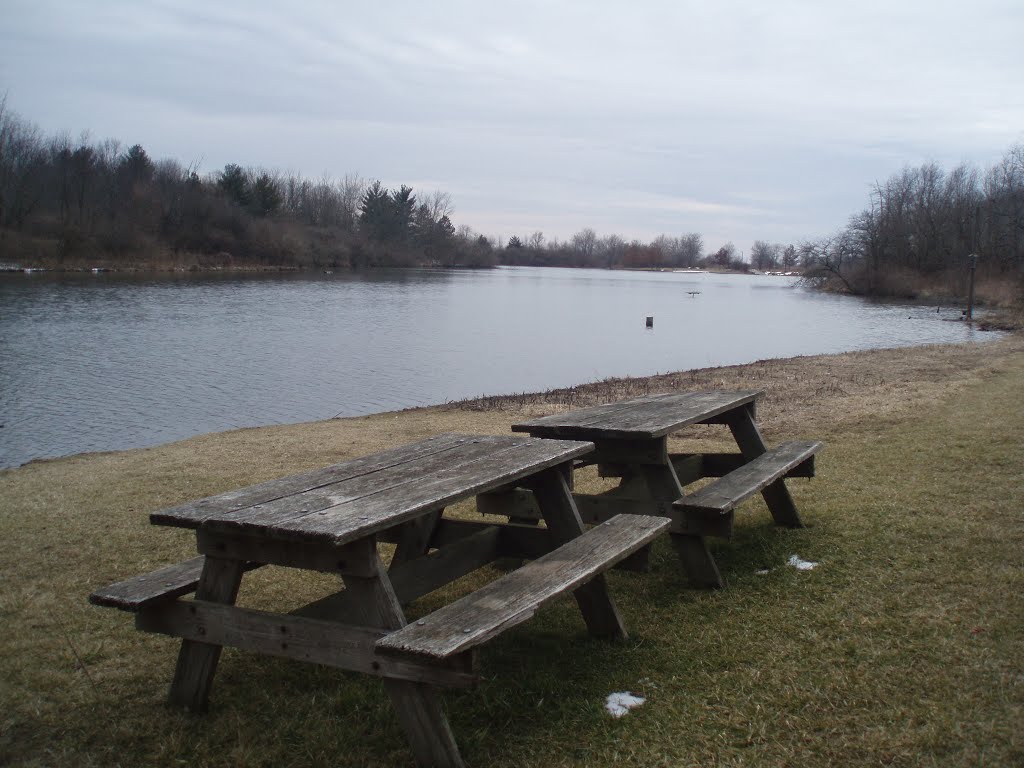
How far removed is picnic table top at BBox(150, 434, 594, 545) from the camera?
2.71 meters

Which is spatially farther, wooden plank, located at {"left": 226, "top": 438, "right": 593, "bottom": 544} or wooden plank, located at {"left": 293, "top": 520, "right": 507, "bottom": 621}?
wooden plank, located at {"left": 293, "top": 520, "right": 507, "bottom": 621}

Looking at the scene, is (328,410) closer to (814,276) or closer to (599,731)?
(599,731)

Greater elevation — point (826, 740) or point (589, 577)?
point (589, 577)

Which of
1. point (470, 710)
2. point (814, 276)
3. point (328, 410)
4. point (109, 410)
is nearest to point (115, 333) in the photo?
point (109, 410)

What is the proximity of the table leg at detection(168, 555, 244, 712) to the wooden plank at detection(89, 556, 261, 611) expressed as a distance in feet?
0.39

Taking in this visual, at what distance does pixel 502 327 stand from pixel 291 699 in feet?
104

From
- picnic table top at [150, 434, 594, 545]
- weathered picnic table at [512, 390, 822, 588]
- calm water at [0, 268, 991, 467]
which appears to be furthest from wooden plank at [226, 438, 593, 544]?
calm water at [0, 268, 991, 467]

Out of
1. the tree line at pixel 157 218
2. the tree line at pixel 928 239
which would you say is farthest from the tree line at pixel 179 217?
the tree line at pixel 928 239

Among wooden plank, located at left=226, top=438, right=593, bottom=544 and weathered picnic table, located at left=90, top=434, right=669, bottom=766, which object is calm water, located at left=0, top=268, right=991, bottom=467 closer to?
weathered picnic table, located at left=90, top=434, right=669, bottom=766

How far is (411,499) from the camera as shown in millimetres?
3006

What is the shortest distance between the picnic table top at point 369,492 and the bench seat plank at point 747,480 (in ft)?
2.46

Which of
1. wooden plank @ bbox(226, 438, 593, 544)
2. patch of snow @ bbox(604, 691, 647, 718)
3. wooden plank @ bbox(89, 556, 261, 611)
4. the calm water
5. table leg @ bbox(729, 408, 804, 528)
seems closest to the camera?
wooden plank @ bbox(226, 438, 593, 544)

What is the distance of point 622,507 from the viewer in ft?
15.6

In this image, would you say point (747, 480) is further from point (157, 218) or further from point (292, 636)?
point (157, 218)
